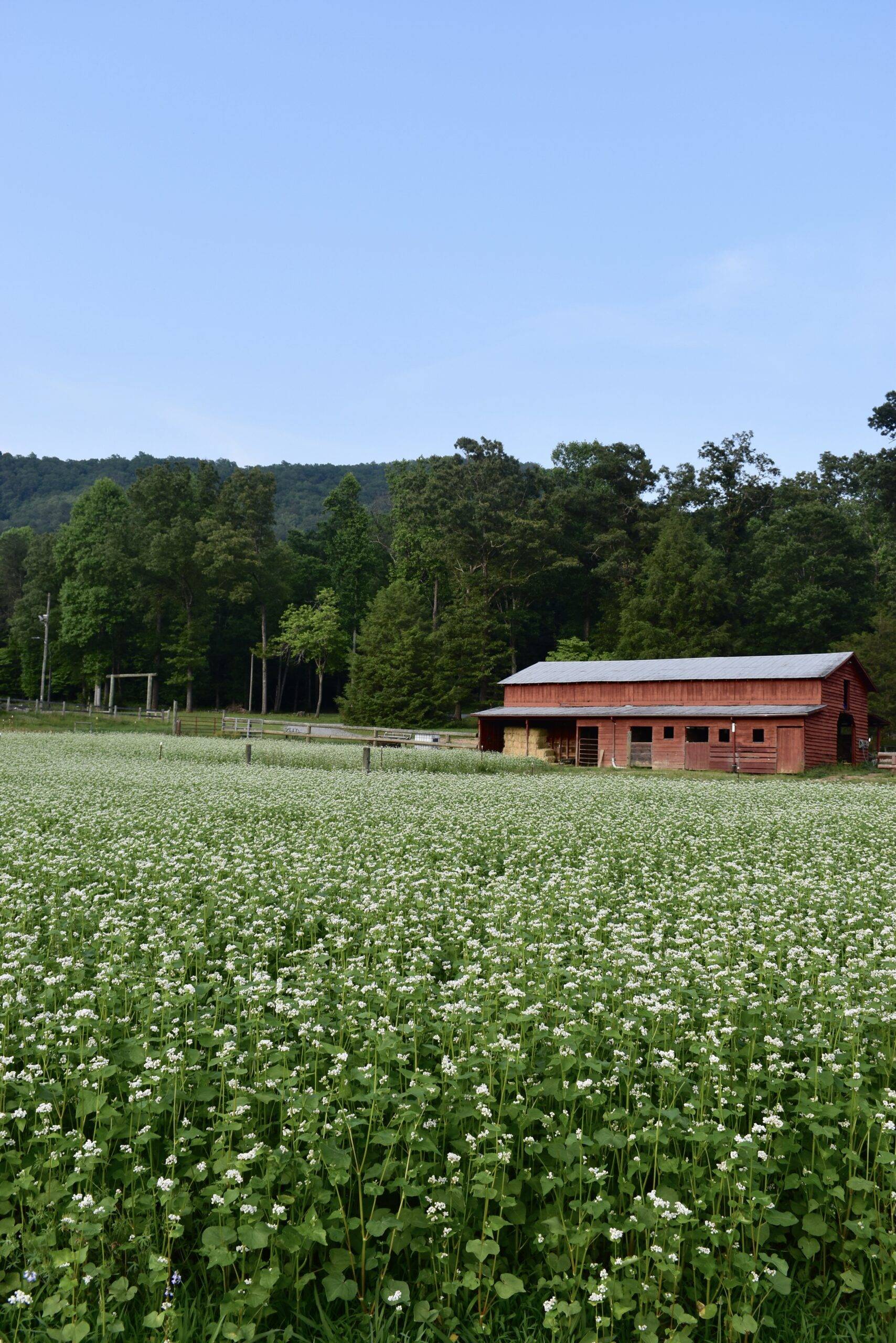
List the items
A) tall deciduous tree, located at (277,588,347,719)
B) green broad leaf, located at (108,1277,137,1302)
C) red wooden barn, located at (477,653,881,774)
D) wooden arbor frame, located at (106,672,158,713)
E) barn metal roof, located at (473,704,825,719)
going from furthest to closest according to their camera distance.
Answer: tall deciduous tree, located at (277,588,347,719), wooden arbor frame, located at (106,672,158,713), red wooden barn, located at (477,653,881,774), barn metal roof, located at (473,704,825,719), green broad leaf, located at (108,1277,137,1302)

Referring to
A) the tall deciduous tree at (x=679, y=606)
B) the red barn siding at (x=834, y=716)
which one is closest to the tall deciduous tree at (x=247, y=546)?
the tall deciduous tree at (x=679, y=606)

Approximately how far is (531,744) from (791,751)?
13795mm

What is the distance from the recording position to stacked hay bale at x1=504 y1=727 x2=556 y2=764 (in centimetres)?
4862

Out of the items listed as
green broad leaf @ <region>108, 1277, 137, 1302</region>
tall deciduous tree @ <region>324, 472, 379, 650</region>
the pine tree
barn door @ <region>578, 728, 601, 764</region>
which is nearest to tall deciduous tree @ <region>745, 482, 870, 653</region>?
the pine tree

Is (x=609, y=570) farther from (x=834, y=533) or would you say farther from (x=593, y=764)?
(x=593, y=764)

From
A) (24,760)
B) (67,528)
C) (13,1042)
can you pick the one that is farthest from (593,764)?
(67,528)

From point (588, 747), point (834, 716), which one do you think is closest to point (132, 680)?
point (588, 747)

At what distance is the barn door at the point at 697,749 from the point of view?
42281mm

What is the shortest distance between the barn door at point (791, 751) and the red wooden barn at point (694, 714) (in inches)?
1.5

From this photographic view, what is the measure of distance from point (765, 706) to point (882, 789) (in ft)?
46.2

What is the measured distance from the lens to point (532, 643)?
85.9m

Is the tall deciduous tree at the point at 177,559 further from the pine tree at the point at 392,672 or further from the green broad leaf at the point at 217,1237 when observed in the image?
the green broad leaf at the point at 217,1237

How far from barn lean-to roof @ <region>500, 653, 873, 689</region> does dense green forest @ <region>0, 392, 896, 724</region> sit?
18.0 m

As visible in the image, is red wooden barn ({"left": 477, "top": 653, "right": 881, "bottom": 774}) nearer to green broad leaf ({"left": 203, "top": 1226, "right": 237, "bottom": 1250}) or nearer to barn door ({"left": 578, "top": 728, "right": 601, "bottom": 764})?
barn door ({"left": 578, "top": 728, "right": 601, "bottom": 764})
